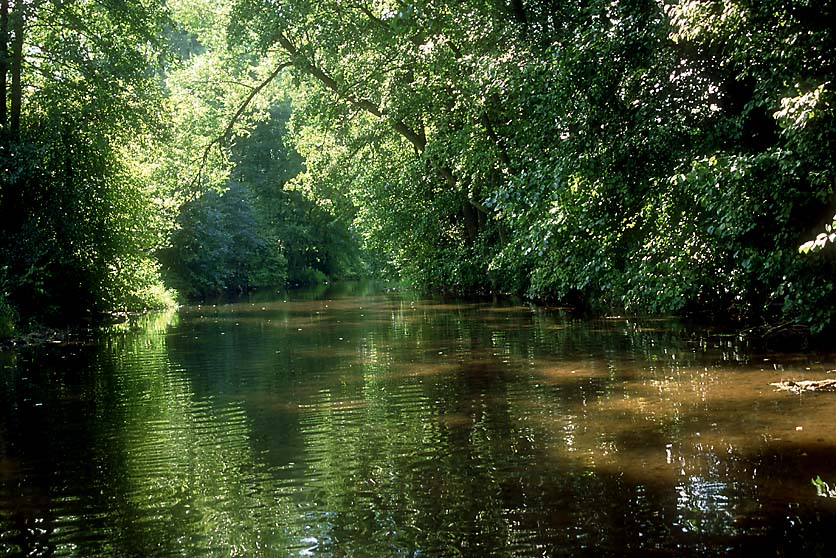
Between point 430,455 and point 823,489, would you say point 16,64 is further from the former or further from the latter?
point 823,489

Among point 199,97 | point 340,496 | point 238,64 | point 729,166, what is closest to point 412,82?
point 238,64

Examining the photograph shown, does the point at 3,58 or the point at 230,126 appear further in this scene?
the point at 230,126

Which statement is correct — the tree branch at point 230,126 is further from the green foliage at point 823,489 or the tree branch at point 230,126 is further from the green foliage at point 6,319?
the green foliage at point 823,489

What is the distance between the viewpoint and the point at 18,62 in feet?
70.0

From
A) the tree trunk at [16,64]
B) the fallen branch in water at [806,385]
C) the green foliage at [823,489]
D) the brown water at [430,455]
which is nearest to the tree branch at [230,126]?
the tree trunk at [16,64]

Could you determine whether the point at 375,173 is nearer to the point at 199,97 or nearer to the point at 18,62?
the point at 199,97

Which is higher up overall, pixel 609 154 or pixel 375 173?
pixel 375 173

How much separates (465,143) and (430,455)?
15569 mm

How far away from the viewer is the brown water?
4789mm

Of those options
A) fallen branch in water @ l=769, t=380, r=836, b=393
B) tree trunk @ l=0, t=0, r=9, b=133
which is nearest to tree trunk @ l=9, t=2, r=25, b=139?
tree trunk @ l=0, t=0, r=9, b=133

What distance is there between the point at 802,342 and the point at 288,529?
9.49m

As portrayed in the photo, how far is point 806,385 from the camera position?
8.45m

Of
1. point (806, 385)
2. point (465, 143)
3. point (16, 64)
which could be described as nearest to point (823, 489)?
point (806, 385)

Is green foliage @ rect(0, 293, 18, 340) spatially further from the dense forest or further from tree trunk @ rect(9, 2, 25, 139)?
A: tree trunk @ rect(9, 2, 25, 139)
